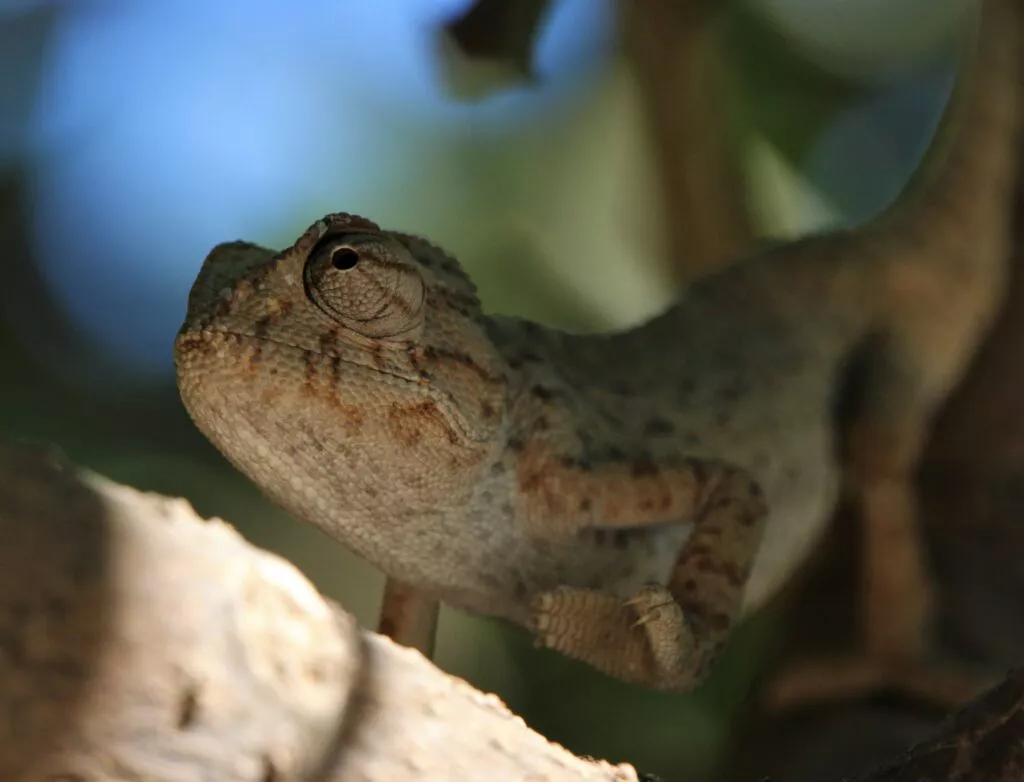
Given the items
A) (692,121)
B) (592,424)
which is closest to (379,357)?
(592,424)

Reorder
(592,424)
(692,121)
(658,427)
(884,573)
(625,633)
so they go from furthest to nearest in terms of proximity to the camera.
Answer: (692,121), (884,573), (658,427), (592,424), (625,633)

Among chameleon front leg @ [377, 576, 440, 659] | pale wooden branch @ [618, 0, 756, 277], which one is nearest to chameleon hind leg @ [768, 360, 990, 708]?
chameleon front leg @ [377, 576, 440, 659]

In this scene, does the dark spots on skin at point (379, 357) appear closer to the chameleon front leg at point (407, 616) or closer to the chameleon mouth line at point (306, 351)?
the chameleon mouth line at point (306, 351)

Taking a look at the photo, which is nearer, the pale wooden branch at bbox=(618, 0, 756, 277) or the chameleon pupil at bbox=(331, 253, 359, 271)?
the chameleon pupil at bbox=(331, 253, 359, 271)

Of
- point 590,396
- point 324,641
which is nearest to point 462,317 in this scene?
point 590,396

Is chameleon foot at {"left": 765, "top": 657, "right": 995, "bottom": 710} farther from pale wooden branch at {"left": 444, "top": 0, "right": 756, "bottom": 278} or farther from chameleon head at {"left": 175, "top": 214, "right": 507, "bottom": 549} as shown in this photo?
pale wooden branch at {"left": 444, "top": 0, "right": 756, "bottom": 278}

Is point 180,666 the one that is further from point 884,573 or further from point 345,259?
point 884,573

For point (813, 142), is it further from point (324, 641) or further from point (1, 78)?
point (324, 641)
